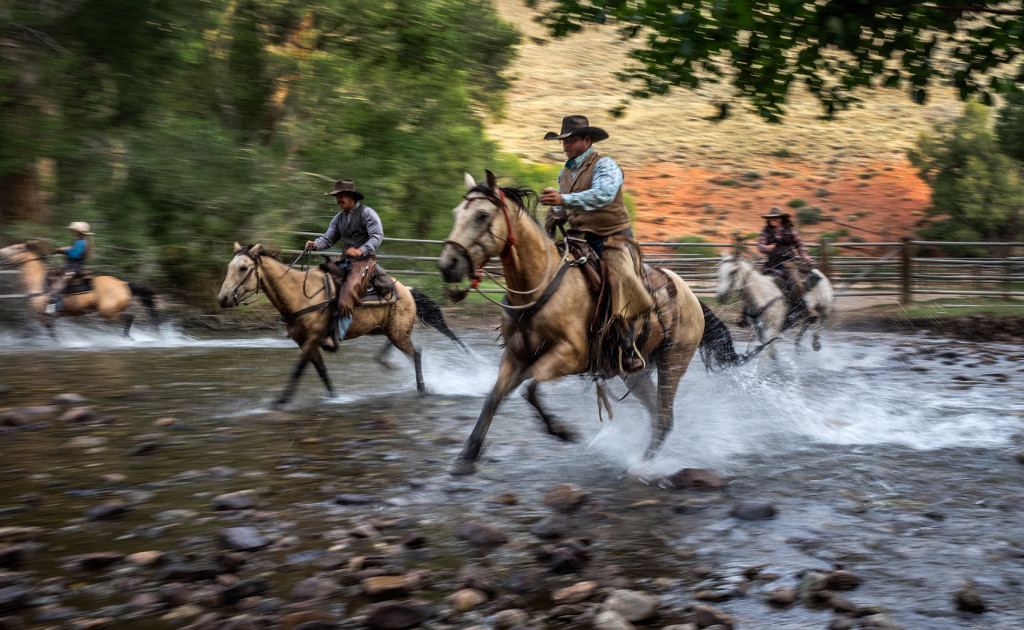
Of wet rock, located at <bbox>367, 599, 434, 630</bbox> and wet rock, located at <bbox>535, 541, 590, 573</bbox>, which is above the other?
wet rock, located at <bbox>367, 599, 434, 630</bbox>

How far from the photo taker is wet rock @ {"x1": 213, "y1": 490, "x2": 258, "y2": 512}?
486 cm

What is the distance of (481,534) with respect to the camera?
172 inches

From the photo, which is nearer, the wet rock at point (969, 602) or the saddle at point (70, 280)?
the wet rock at point (969, 602)

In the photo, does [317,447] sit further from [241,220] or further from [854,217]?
[854,217]

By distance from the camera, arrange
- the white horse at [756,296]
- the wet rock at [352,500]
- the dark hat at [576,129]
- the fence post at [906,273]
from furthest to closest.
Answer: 1. the fence post at [906,273]
2. the white horse at [756,296]
3. the dark hat at [576,129]
4. the wet rock at [352,500]

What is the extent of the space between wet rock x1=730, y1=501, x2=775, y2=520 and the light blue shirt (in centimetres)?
223

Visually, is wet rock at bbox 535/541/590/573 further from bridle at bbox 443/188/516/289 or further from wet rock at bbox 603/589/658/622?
bridle at bbox 443/188/516/289

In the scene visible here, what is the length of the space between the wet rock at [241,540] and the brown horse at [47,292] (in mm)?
12246

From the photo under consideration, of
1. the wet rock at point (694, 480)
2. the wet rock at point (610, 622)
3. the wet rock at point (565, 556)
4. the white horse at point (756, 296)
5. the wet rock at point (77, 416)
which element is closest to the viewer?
the wet rock at point (610, 622)

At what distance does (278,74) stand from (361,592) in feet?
55.2

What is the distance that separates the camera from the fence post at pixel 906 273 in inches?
767

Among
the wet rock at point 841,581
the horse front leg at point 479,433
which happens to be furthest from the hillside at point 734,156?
the wet rock at point 841,581

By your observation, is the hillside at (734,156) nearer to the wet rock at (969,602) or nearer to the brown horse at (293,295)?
the brown horse at (293,295)

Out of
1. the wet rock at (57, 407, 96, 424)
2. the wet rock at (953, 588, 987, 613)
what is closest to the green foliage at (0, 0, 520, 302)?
the wet rock at (57, 407, 96, 424)
